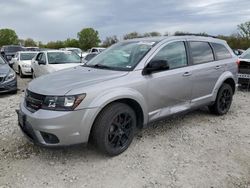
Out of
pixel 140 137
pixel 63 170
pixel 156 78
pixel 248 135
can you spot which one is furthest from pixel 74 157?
pixel 248 135

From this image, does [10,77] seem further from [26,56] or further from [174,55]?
[26,56]

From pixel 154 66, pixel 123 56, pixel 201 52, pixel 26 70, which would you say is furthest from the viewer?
pixel 26 70

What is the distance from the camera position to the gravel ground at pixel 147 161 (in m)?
3.48

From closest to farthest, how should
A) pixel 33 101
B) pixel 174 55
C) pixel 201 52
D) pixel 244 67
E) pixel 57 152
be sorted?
pixel 33 101, pixel 57 152, pixel 174 55, pixel 201 52, pixel 244 67

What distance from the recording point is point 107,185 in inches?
133

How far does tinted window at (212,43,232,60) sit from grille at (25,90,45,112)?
3745 millimetres

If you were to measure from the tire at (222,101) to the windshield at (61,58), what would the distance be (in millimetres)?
6347

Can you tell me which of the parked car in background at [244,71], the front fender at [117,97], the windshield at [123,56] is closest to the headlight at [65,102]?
the front fender at [117,97]

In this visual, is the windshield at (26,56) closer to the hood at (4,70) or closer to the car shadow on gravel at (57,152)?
the hood at (4,70)

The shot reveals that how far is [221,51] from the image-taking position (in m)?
6.03

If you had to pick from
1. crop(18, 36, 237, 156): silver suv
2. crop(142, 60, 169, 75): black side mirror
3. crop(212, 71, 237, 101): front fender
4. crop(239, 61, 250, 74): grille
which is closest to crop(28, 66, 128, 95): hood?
crop(18, 36, 237, 156): silver suv

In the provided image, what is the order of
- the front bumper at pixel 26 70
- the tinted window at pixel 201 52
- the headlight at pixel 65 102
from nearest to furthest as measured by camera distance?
1. the headlight at pixel 65 102
2. the tinted window at pixel 201 52
3. the front bumper at pixel 26 70

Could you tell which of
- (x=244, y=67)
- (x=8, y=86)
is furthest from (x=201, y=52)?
(x=8, y=86)

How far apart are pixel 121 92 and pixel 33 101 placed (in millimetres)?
1206
